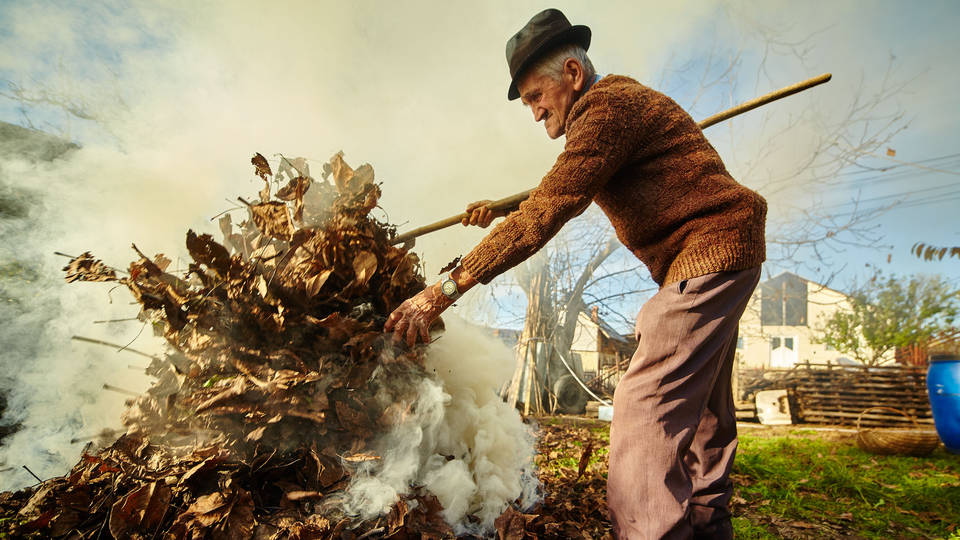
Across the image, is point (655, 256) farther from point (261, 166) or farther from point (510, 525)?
point (261, 166)

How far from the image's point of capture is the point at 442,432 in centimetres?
218

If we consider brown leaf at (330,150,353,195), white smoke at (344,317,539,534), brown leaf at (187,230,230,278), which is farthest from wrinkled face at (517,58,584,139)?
brown leaf at (187,230,230,278)

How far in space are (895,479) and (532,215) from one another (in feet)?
14.3

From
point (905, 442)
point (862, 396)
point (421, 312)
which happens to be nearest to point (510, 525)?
point (421, 312)

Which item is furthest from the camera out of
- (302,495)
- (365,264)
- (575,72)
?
(365,264)

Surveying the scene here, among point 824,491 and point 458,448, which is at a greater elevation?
point 458,448

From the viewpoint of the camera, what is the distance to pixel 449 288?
5.73 ft

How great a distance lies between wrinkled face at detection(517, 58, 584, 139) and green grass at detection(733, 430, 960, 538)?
2446 millimetres

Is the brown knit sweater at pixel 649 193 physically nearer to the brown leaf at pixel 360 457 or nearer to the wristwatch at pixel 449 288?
the wristwatch at pixel 449 288

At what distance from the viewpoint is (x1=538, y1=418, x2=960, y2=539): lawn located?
254 centimetres

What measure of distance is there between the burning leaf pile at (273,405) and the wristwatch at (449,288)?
0.52 m

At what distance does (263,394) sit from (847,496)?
13.4ft

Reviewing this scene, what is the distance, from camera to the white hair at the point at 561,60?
2.02 metres

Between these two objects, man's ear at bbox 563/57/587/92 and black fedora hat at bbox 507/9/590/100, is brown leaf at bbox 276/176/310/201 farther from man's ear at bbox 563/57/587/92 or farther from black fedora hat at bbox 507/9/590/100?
man's ear at bbox 563/57/587/92
